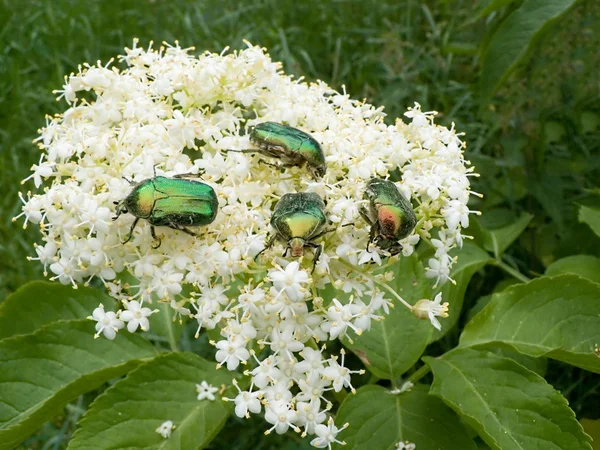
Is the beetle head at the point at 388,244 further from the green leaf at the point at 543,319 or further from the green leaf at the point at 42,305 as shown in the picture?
the green leaf at the point at 42,305

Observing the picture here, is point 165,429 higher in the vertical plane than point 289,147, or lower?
lower

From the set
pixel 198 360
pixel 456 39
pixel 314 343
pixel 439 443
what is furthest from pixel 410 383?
pixel 456 39

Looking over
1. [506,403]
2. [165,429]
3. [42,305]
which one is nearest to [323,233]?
[506,403]

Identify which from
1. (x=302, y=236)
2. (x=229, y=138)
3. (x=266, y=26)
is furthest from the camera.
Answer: (x=266, y=26)

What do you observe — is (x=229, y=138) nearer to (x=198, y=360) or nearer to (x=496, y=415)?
(x=198, y=360)

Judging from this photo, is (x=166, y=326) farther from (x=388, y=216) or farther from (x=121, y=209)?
(x=388, y=216)
